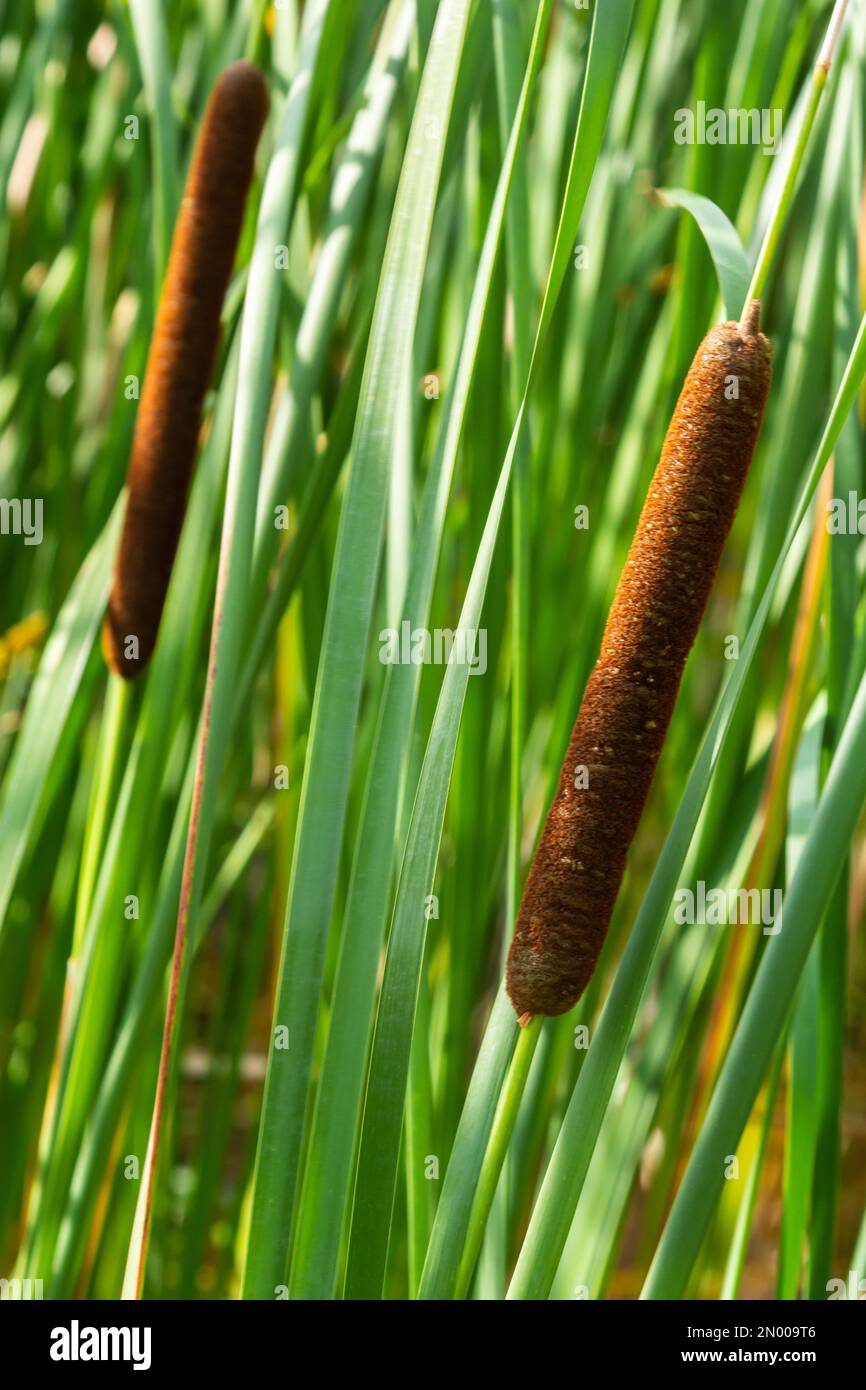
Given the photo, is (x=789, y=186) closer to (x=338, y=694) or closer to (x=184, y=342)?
(x=338, y=694)

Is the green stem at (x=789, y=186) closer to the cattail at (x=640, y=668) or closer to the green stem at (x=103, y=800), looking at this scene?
the cattail at (x=640, y=668)

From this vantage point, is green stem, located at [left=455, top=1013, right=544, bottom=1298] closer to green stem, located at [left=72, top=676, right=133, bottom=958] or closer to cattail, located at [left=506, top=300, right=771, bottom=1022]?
cattail, located at [left=506, top=300, right=771, bottom=1022]

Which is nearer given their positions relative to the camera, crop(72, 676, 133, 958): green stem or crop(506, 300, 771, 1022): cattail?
crop(506, 300, 771, 1022): cattail

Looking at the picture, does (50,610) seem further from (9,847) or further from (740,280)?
(740,280)

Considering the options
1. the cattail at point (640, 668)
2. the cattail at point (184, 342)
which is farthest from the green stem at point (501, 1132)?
the cattail at point (184, 342)

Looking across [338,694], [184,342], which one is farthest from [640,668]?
[184,342]

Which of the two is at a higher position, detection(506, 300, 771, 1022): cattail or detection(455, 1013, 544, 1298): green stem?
detection(506, 300, 771, 1022): cattail

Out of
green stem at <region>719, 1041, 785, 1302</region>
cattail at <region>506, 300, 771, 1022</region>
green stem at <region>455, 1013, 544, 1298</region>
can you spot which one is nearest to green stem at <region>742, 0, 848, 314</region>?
cattail at <region>506, 300, 771, 1022</region>
